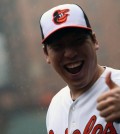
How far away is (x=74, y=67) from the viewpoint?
1143 mm

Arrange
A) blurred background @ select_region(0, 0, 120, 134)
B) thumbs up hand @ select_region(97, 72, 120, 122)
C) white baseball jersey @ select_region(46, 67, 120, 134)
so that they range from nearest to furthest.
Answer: thumbs up hand @ select_region(97, 72, 120, 122), white baseball jersey @ select_region(46, 67, 120, 134), blurred background @ select_region(0, 0, 120, 134)

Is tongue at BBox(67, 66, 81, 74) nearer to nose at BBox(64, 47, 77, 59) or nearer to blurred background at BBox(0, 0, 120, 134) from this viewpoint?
nose at BBox(64, 47, 77, 59)

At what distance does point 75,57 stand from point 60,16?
15 centimetres

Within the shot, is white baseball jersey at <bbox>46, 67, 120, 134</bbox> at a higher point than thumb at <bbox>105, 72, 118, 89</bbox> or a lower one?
lower

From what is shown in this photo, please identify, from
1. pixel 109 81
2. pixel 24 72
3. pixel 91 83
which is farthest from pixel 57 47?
pixel 24 72

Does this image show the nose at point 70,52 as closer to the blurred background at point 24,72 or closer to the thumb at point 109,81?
the thumb at point 109,81

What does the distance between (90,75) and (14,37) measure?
757 millimetres

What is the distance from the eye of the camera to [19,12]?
Result: 1784 millimetres

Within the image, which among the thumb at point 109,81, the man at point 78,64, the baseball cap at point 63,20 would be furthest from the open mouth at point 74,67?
the thumb at point 109,81

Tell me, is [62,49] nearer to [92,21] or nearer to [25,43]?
[92,21]

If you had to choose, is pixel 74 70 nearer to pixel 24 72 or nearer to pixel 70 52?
pixel 70 52

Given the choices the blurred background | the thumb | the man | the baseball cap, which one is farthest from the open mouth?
the blurred background

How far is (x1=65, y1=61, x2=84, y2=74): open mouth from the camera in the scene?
1.13 m

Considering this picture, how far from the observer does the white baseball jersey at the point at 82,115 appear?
42.4 inches
